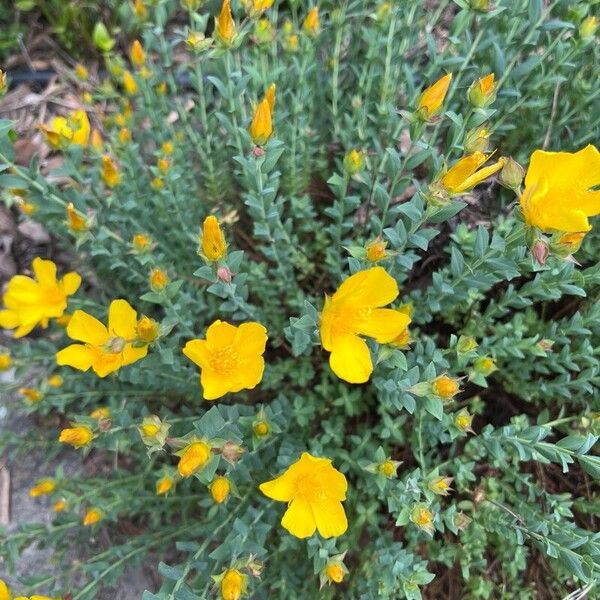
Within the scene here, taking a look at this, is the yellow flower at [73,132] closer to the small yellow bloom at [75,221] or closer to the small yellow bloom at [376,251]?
the small yellow bloom at [75,221]

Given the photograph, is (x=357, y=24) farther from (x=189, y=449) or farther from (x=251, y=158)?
(x=189, y=449)

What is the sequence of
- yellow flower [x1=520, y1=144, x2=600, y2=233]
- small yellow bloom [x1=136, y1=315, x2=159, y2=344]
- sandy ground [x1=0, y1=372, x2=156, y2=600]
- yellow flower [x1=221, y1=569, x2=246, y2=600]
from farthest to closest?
sandy ground [x1=0, y1=372, x2=156, y2=600] < small yellow bloom [x1=136, y1=315, x2=159, y2=344] < yellow flower [x1=221, y1=569, x2=246, y2=600] < yellow flower [x1=520, y1=144, x2=600, y2=233]

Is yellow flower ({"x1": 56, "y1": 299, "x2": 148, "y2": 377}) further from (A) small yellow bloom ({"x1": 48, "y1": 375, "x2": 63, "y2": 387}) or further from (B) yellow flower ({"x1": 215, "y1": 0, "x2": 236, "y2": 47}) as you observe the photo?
(B) yellow flower ({"x1": 215, "y1": 0, "x2": 236, "y2": 47})

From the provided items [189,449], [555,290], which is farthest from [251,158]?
[555,290]

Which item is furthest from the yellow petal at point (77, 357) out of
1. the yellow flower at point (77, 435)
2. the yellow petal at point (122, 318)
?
the yellow flower at point (77, 435)

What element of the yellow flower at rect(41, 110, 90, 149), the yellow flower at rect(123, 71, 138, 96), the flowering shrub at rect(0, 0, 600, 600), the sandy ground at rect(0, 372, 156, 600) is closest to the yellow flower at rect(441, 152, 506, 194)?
the flowering shrub at rect(0, 0, 600, 600)

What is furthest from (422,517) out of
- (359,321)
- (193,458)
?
(193,458)
